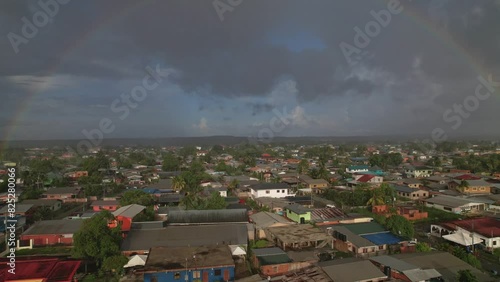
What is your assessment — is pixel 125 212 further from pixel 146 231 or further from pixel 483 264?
pixel 483 264

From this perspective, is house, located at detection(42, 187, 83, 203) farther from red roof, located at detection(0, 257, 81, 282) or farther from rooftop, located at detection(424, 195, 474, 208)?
rooftop, located at detection(424, 195, 474, 208)

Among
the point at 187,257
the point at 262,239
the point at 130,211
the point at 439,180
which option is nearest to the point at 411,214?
the point at 262,239

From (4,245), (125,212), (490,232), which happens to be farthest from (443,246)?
(4,245)

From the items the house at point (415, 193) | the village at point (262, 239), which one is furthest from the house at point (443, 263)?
the house at point (415, 193)

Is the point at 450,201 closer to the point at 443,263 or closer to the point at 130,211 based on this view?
the point at 443,263

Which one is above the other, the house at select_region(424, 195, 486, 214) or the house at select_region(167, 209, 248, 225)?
the house at select_region(167, 209, 248, 225)

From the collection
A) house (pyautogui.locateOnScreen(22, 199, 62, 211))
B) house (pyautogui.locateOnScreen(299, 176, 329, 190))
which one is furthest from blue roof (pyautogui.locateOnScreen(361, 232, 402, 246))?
house (pyautogui.locateOnScreen(22, 199, 62, 211))
